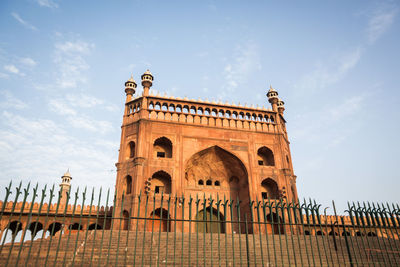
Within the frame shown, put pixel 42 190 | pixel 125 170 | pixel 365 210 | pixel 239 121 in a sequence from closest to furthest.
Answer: pixel 42 190
pixel 365 210
pixel 125 170
pixel 239 121

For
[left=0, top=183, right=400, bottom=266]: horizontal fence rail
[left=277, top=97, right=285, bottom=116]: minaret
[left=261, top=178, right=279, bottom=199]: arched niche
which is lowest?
[left=0, top=183, right=400, bottom=266]: horizontal fence rail

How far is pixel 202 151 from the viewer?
19703mm

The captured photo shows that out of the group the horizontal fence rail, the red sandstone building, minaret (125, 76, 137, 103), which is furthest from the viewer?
minaret (125, 76, 137, 103)

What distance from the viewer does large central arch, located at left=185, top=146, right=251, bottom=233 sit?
1991 centimetres

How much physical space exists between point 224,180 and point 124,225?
7320 millimetres

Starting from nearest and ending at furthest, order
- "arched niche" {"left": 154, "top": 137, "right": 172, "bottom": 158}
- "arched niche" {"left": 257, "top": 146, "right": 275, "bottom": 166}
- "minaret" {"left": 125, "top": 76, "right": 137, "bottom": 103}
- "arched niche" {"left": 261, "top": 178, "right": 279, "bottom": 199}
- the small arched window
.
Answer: the small arched window → "arched niche" {"left": 154, "top": 137, "right": 172, "bottom": 158} → "arched niche" {"left": 261, "top": 178, "right": 279, "bottom": 199} → "arched niche" {"left": 257, "top": 146, "right": 275, "bottom": 166} → "minaret" {"left": 125, "top": 76, "right": 137, "bottom": 103}

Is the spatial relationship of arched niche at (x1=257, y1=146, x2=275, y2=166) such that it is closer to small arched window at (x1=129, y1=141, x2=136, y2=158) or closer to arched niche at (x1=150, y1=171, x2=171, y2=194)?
arched niche at (x1=150, y1=171, x2=171, y2=194)

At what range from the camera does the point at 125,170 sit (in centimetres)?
1839

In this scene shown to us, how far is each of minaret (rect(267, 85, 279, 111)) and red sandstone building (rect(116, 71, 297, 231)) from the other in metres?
1.36

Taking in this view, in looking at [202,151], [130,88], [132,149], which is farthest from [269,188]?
[130,88]

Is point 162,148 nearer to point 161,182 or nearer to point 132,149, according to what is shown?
point 132,149

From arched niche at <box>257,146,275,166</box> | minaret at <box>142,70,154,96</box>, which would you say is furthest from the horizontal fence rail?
minaret at <box>142,70,154,96</box>

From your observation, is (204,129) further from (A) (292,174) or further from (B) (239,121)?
(A) (292,174)

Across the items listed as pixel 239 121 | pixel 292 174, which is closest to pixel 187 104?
pixel 239 121
